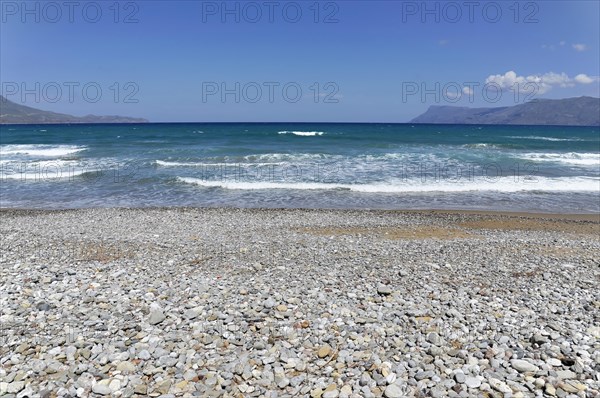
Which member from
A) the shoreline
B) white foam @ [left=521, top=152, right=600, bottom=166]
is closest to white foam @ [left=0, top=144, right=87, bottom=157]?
the shoreline

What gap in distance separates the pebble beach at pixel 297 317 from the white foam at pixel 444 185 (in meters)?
9.03

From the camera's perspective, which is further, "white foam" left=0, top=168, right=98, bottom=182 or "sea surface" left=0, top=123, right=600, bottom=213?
"white foam" left=0, top=168, right=98, bottom=182

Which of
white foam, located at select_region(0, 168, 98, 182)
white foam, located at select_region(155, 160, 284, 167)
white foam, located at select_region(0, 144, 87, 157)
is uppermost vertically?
white foam, located at select_region(0, 144, 87, 157)

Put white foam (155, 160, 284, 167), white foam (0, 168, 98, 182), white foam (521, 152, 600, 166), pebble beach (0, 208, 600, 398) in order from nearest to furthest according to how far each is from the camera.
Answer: pebble beach (0, 208, 600, 398) < white foam (0, 168, 98, 182) < white foam (155, 160, 284, 167) < white foam (521, 152, 600, 166)

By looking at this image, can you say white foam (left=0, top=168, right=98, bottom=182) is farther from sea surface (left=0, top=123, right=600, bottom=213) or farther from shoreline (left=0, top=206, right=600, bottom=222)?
shoreline (left=0, top=206, right=600, bottom=222)

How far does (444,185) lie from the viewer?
64.0 feet

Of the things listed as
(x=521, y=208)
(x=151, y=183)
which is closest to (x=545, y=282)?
(x=521, y=208)

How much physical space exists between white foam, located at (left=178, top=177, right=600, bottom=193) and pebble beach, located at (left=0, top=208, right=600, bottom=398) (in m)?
9.03

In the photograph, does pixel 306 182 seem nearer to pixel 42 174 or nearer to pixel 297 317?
pixel 42 174

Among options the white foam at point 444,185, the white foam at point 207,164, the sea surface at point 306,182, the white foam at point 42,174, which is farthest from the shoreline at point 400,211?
the white foam at point 207,164

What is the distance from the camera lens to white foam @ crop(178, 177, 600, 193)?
18703mm

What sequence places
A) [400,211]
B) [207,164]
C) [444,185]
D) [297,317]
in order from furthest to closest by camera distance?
[207,164] → [444,185] → [400,211] → [297,317]

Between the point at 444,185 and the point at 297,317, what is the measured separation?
1578cm

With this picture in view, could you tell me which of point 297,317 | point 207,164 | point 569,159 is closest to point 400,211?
point 297,317
